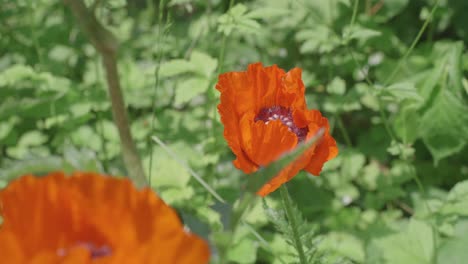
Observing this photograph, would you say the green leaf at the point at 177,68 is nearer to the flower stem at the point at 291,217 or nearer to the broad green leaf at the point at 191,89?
the broad green leaf at the point at 191,89

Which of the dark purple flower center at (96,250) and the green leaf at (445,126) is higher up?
the dark purple flower center at (96,250)

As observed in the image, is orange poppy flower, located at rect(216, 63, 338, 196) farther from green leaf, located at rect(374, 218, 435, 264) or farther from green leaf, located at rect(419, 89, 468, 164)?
green leaf, located at rect(419, 89, 468, 164)

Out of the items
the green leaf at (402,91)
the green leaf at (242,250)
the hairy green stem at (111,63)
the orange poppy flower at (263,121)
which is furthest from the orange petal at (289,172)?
the green leaf at (402,91)

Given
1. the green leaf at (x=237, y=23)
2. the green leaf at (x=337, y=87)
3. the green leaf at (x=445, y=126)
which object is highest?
the green leaf at (x=237, y=23)

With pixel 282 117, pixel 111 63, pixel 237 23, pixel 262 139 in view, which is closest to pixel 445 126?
pixel 237 23

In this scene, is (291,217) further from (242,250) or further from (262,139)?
(242,250)

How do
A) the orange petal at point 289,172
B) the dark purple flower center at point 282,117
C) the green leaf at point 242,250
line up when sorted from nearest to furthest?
1. the orange petal at point 289,172
2. the dark purple flower center at point 282,117
3. the green leaf at point 242,250

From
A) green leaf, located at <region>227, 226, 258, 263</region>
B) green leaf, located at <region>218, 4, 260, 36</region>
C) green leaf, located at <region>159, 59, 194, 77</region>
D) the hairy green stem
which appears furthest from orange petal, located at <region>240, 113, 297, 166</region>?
green leaf, located at <region>159, 59, 194, 77</region>

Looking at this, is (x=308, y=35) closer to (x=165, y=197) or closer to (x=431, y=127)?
(x=431, y=127)
